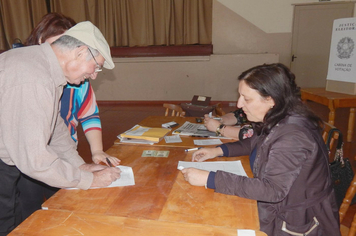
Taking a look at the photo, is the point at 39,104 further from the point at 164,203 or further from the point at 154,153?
the point at 154,153

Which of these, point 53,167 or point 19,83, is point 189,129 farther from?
point 19,83

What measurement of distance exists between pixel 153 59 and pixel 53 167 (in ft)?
18.5

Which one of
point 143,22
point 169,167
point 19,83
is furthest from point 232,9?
point 19,83

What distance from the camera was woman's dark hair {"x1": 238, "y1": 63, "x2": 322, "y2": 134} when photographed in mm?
1225

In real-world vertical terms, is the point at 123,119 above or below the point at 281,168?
below

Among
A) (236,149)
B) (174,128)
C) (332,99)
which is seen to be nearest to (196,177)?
(236,149)

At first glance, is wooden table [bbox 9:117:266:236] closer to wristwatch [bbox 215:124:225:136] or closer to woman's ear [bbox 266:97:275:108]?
woman's ear [bbox 266:97:275:108]

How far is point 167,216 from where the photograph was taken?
1062 millimetres

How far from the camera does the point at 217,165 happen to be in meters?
1.53

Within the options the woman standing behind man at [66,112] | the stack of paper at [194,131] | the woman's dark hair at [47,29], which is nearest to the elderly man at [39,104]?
the woman standing behind man at [66,112]

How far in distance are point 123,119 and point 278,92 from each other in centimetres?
438

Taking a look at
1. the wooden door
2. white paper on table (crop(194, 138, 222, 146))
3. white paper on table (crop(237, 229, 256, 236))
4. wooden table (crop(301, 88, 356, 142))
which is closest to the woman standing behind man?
white paper on table (crop(194, 138, 222, 146))

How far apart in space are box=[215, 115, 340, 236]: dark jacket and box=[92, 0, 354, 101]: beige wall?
5.15 metres

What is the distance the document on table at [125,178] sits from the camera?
1320mm
